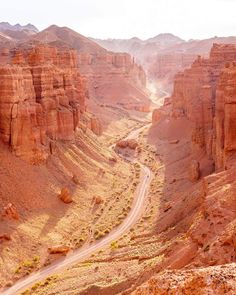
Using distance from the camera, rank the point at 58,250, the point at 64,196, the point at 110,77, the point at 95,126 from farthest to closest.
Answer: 1. the point at 110,77
2. the point at 95,126
3. the point at 64,196
4. the point at 58,250

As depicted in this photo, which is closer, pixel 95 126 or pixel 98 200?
pixel 98 200

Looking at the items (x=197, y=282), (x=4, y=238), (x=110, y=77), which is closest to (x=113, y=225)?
(x=4, y=238)

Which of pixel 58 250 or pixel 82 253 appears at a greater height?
pixel 58 250

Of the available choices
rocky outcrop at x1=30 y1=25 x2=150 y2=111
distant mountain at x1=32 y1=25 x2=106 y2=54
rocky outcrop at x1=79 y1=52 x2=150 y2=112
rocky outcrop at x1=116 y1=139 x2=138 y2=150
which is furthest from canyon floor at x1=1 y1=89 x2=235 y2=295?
distant mountain at x1=32 y1=25 x2=106 y2=54

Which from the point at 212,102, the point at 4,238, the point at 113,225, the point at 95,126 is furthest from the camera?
the point at 95,126

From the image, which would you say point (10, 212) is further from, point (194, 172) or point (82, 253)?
point (194, 172)

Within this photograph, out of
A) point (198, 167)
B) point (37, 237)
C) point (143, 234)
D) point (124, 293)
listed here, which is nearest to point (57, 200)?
point (37, 237)

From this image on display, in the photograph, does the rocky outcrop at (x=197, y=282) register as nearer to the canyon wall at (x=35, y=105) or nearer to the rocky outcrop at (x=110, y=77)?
the canyon wall at (x=35, y=105)
